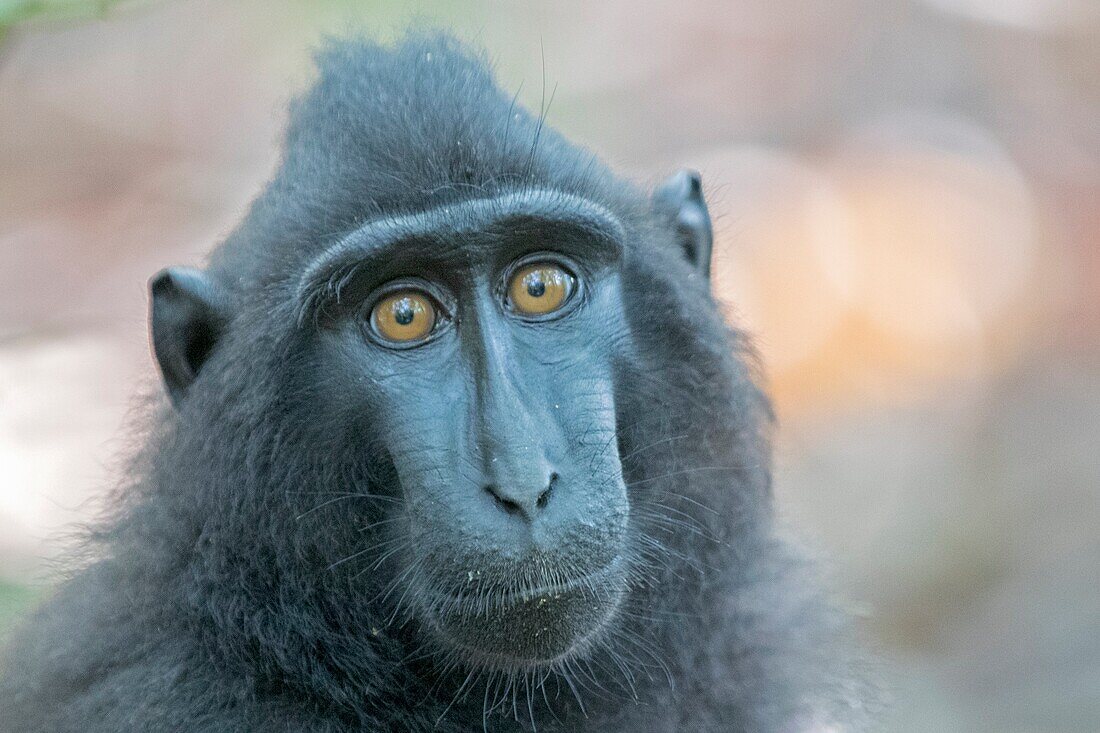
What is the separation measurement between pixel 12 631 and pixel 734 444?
250 centimetres

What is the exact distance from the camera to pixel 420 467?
11.0 ft

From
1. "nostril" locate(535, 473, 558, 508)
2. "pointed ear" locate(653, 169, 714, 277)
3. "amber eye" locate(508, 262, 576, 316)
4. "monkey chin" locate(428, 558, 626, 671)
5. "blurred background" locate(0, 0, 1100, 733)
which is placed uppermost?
"blurred background" locate(0, 0, 1100, 733)

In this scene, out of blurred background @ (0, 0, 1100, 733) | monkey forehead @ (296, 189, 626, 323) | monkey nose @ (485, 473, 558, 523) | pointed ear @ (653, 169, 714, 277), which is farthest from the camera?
blurred background @ (0, 0, 1100, 733)

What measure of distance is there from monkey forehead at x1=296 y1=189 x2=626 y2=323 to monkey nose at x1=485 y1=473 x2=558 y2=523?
76 centimetres

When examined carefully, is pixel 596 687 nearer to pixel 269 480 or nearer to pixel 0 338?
pixel 269 480

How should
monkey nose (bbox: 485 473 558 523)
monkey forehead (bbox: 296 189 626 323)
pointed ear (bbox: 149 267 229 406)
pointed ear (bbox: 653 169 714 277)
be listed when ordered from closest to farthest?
monkey nose (bbox: 485 473 558 523) → monkey forehead (bbox: 296 189 626 323) → pointed ear (bbox: 149 267 229 406) → pointed ear (bbox: 653 169 714 277)

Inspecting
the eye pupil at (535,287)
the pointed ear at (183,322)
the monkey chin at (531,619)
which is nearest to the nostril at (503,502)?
the monkey chin at (531,619)

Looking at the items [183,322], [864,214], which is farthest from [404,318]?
[864,214]

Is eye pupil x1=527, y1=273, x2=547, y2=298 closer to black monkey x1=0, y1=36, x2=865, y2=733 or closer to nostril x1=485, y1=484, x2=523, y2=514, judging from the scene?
black monkey x1=0, y1=36, x2=865, y2=733

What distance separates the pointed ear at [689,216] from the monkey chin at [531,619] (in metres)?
1.33

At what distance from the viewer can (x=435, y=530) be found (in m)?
3.29

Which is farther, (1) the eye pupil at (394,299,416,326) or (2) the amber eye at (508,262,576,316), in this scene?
(2) the amber eye at (508,262,576,316)

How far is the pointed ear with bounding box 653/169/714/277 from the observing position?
4.31 metres

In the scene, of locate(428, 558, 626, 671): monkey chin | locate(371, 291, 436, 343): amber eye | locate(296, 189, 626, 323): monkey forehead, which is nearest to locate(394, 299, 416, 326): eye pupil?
locate(371, 291, 436, 343): amber eye
